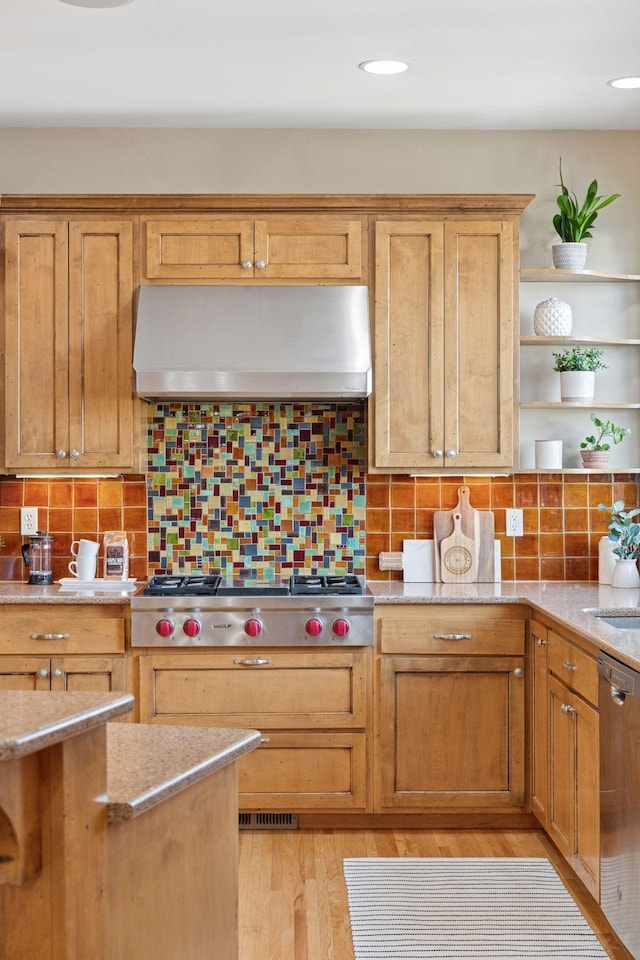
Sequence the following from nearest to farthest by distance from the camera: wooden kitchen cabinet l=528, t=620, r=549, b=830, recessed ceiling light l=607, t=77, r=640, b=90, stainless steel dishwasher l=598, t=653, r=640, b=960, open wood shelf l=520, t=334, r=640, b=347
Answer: stainless steel dishwasher l=598, t=653, r=640, b=960 < wooden kitchen cabinet l=528, t=620, r=549, b=830 < recessed ceiling light l=607, t=77, r=640, b=90 < open wood shelf l=520, t=334, r=640, b=347

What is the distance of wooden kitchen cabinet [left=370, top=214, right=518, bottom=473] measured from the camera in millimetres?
3967

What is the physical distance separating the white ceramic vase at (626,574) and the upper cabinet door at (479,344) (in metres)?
0.62

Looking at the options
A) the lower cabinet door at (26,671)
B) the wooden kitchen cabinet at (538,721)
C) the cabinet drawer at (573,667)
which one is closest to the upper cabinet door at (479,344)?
the wooden kitchen cabinet at (538,721)

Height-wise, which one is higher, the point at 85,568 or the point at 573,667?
the point at 85,568

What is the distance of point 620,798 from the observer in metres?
2.58

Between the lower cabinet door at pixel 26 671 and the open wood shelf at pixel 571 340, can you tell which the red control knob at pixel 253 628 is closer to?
the lower cabinet door at pixel 26 671

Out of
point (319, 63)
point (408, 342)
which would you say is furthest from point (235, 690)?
point (319, 63)

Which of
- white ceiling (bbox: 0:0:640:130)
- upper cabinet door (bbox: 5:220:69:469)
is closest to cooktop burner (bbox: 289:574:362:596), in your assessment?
upper cabinet door (bbox: 5:220:69:469)

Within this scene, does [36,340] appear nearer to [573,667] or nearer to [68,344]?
[68,344]

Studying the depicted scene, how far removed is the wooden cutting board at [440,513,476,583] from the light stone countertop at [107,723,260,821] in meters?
2.46

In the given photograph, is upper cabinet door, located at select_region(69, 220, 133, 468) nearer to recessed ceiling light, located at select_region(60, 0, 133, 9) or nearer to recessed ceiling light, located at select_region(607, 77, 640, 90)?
recessed ceiling light, located at select_region(60, 0, 133, 9)

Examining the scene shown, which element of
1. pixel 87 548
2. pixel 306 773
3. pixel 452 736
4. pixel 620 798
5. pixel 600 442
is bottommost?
pixel 306 773

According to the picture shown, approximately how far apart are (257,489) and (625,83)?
2163mm

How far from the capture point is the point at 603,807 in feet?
8.97
